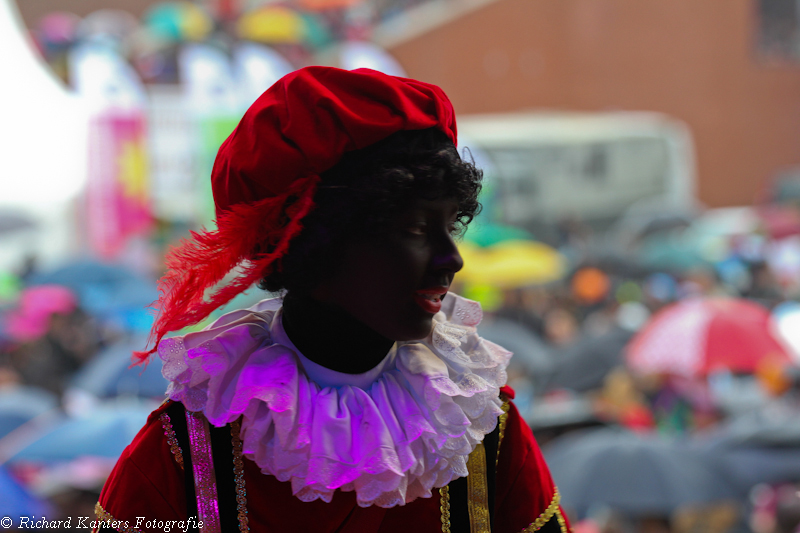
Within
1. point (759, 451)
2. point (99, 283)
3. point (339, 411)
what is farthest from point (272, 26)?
point (339, 411)

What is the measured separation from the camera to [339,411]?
1.40m

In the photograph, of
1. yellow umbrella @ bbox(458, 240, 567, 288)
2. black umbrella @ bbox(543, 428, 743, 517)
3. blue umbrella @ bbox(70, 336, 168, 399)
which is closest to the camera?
black umbrella @ bbox(543, 428, 743, 517)

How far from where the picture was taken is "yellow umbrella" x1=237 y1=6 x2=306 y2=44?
52.1 ft

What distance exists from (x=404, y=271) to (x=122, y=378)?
3455mm

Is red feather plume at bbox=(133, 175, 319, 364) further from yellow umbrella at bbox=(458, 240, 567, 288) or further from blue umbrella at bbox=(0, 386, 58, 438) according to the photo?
yellow umbrella at bbox=(458, 240, 567, 288)

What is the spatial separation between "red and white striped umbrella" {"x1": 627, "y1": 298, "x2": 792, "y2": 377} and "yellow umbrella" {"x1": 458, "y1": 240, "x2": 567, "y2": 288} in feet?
13.6

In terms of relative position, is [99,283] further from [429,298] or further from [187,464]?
[429,298]

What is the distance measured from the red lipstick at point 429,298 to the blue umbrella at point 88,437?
2260 millimetres

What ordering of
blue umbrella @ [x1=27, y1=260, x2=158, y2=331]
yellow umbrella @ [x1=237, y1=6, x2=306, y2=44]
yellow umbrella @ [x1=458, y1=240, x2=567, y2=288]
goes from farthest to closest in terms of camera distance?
yellow umbrella @ [x1=237, y1=6, x2=306, y2=44] < yellow umbrella @ [x1=458, y1=240, x2=567, y2=288] < blue umbrella @ [x1=27, y1=260, x2=158, y2=331]

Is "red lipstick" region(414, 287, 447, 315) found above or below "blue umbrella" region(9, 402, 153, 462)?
above

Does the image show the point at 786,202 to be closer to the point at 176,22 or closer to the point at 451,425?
the point at 176,22

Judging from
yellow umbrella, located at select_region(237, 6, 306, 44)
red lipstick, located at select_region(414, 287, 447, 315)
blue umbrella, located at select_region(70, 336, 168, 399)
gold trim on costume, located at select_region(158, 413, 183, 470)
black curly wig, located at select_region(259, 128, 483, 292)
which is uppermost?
yellow umbrella, located at select_region(237, 6, 306, 44)

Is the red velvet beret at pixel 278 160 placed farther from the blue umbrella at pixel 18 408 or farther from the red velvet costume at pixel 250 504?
the blue umbrella at pixel 18 408

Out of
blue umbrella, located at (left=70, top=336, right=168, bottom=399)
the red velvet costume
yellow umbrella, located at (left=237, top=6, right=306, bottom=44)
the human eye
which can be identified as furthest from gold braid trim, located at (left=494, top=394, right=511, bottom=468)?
yellow umbrella, located at (left=237, top=6, right=306, bottom=44)
